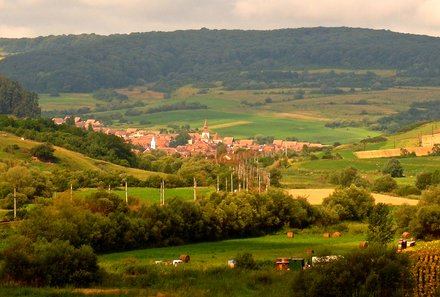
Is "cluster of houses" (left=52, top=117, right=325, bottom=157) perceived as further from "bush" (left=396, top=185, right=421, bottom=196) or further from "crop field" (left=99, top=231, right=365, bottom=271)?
"crop field" (left=99, top=231, right=365, bottom=271)

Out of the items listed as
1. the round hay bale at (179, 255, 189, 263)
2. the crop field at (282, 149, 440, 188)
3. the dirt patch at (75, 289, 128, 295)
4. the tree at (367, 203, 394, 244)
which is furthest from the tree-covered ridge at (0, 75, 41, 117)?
the dirt patch at (75, 289, 128, 295)

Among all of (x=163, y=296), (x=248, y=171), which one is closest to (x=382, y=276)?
(x=163, y=296)

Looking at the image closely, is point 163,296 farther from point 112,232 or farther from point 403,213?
point 403,213

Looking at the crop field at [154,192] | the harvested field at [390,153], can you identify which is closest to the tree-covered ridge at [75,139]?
the crop field at [154,192]

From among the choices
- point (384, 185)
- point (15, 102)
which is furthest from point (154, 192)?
point (15, 102)

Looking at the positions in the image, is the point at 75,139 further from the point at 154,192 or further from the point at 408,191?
the point at 408,191

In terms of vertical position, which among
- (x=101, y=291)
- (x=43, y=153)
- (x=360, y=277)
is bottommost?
(x=43, y=153)
